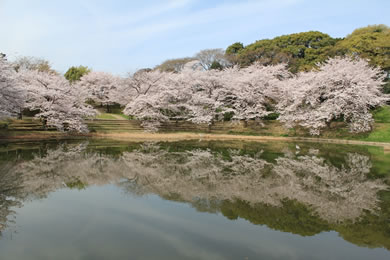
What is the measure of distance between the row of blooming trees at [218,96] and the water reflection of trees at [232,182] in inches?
444

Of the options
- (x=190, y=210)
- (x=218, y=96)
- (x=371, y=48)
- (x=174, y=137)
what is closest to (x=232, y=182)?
(x=190, y=210)

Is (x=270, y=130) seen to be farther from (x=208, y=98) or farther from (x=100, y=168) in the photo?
(x=100, y=168)

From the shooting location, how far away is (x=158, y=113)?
33000mm

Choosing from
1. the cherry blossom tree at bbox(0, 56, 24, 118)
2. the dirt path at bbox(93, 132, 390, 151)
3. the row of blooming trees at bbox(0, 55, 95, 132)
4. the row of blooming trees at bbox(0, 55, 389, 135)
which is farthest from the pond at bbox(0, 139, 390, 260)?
the row of blooming trees at bbox(0, 55, 389, 135)

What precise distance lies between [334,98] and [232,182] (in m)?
21.4

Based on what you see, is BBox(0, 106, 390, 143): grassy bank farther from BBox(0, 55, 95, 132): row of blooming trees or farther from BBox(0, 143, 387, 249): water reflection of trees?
BBox(0, 143, 387, 249): water reflection of trees

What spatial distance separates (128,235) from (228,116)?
1263 inches

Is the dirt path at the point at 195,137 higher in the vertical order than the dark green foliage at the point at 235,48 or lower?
lower

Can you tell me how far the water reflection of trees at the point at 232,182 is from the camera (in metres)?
8.16

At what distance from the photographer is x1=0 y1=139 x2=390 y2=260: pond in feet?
19.2

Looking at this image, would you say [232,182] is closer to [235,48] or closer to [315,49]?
[315,49]

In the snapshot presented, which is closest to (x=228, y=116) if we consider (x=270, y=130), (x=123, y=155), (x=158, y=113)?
(x=270, y=130)

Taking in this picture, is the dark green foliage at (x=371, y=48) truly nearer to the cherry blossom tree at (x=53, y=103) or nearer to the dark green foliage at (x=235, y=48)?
the dark green foliage at (x=235, y=48)

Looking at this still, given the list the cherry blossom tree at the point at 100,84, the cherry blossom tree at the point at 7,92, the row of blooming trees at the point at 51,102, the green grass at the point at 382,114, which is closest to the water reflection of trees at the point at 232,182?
the cherry blossom tree at the point at 7,92
